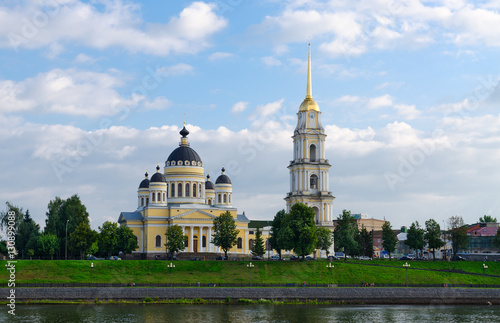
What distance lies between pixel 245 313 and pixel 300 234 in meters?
27.6

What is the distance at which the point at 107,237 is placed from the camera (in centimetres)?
8544

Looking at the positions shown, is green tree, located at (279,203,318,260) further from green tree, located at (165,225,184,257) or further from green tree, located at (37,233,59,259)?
green tree, located at (37,233,59,259)

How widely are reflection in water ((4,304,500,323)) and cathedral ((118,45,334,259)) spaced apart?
3538 centimetres

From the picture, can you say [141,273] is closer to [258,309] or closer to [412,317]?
[258,309]

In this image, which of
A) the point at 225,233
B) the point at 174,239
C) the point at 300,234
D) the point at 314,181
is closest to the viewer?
the point at 300,234

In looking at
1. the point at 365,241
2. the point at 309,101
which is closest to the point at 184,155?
the point at 309,101

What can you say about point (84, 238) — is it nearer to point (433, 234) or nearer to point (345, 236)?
point (345, 236)

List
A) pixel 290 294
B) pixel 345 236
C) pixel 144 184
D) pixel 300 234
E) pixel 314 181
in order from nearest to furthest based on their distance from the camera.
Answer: pixel 290 294, pixel 300 234, pixel 345 236, pixel 314 181, pixel 144 184

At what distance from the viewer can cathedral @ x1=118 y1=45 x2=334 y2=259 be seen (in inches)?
3772

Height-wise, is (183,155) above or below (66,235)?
above

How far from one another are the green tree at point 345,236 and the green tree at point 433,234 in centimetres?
1051

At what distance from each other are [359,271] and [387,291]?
43.7 ft

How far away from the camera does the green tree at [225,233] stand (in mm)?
88125

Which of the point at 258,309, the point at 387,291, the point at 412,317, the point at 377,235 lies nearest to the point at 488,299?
the point at 387,291
